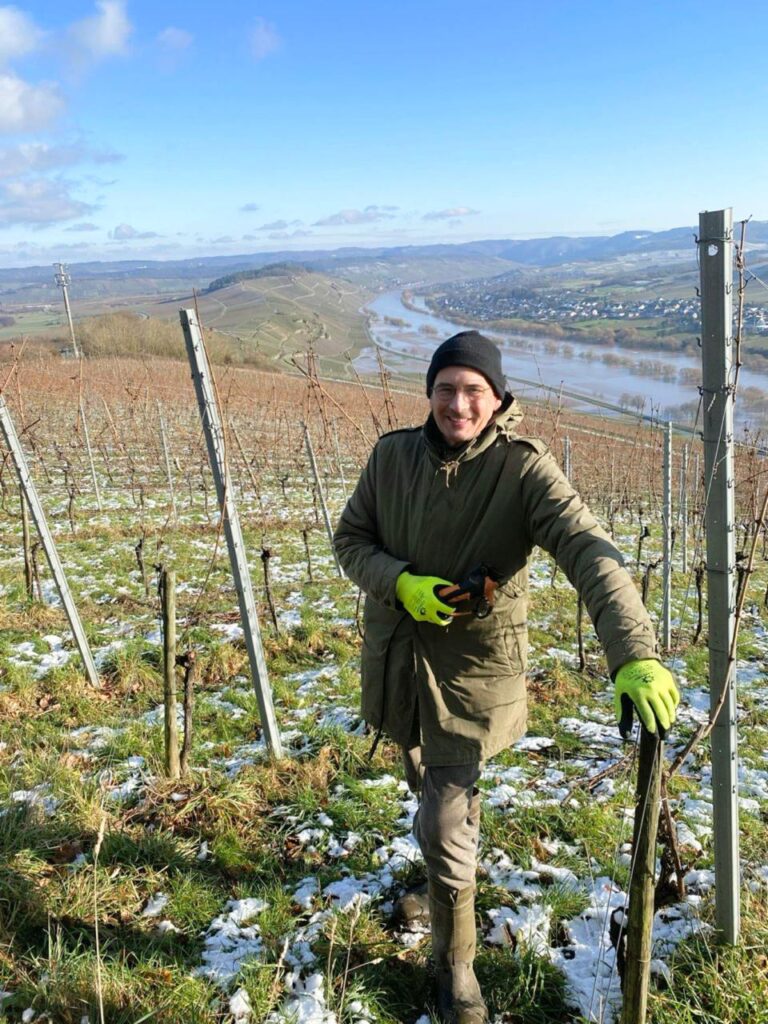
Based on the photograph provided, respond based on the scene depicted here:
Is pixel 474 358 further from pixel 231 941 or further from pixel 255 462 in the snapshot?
pixel 255 462

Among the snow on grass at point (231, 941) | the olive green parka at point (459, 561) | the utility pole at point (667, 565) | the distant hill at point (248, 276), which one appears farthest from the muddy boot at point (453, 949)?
the distant hill at point (248, 276)

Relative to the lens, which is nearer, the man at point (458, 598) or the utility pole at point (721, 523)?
the utility pole at point (721, 523)

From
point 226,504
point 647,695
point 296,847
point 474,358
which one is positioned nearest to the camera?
point 647,695

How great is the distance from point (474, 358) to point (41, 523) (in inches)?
138

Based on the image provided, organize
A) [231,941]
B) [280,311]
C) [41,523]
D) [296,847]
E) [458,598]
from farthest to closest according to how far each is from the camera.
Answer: [280,311] → [41,523] → [296,847] → [231,941] → [458,598]

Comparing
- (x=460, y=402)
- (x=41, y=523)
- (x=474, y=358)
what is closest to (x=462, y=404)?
(x=460, y=402)

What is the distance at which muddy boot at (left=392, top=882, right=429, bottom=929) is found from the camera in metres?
2.30

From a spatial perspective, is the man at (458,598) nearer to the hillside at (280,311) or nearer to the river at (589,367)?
the river at (589,367)

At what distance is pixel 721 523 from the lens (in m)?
1.80

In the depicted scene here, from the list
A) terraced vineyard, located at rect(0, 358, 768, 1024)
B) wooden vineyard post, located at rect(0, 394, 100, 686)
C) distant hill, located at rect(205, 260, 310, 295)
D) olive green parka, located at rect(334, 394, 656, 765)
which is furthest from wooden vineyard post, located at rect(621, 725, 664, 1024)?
distant hill, located at rect(205, 260, 310, 295)

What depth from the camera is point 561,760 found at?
3490 mm

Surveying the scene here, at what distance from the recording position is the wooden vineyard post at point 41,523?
387cm

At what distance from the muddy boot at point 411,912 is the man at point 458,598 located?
28 cm

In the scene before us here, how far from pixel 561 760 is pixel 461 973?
5.73 ft
